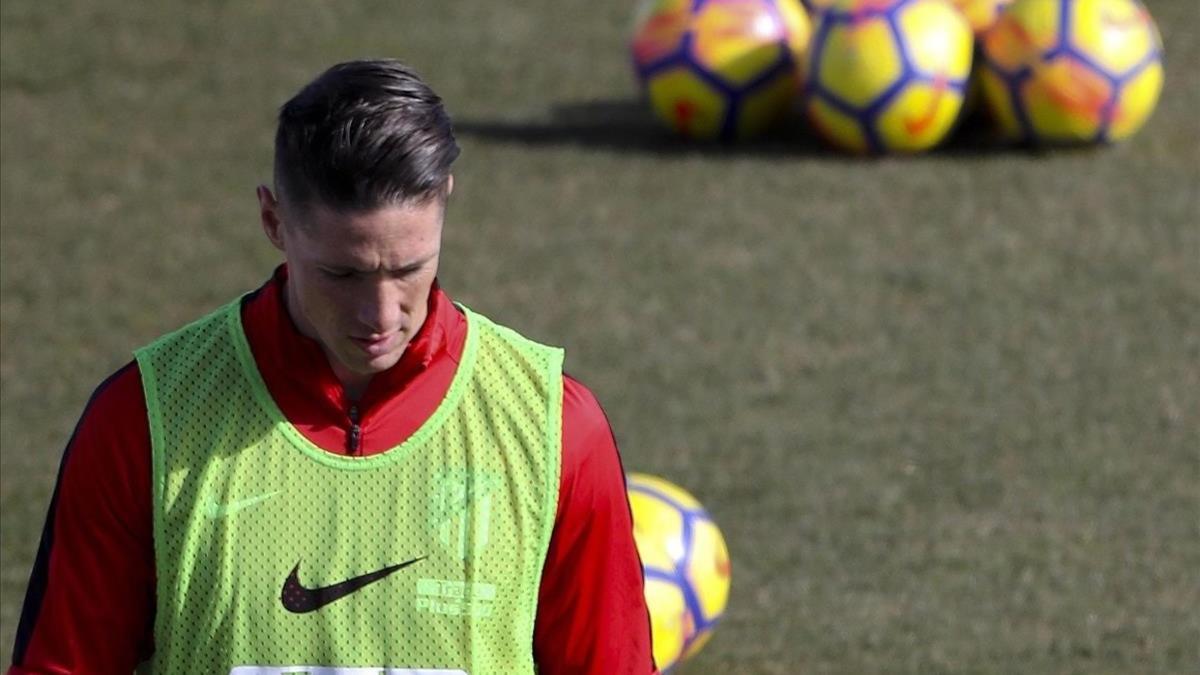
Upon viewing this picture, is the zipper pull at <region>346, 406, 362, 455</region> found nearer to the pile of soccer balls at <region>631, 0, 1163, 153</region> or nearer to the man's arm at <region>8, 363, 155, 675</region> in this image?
the man's arm at <region>8, 363, 155, 675</region>

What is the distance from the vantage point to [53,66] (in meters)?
12.9

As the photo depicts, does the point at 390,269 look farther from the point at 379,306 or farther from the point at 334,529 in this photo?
the point at 334,529

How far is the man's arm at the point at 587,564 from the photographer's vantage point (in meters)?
3.26

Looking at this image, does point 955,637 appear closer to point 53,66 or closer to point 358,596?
point 358,596

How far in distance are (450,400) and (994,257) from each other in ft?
22.9

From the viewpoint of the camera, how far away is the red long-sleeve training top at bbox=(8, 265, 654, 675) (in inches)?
123

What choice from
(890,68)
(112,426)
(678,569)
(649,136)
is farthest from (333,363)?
(649,136)

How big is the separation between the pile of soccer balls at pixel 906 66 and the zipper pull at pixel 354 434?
784cm

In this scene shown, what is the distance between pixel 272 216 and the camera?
3129 mm

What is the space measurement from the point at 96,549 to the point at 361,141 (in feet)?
2.54

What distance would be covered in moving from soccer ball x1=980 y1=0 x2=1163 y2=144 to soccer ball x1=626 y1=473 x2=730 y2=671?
17.1 feet

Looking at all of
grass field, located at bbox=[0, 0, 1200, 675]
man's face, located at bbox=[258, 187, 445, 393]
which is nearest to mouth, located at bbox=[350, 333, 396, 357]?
man's face, located at bbox=[258, 187, 445, 393]

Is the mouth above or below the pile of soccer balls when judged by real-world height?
above

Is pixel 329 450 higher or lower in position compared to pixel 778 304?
higher
